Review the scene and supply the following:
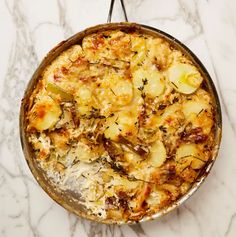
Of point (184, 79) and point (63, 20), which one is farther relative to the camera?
point (63, 20)

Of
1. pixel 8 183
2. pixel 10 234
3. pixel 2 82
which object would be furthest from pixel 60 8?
pixel 10 234

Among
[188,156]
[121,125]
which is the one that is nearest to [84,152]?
[121,125]

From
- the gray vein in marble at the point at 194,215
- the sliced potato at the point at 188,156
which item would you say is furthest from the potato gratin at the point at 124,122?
the gray vein in marble at the point at 194,215

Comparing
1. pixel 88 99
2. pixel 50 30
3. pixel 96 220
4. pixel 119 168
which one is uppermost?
pixel 50 30

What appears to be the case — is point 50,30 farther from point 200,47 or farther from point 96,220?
point 96,220

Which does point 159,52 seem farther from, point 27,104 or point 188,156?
point 27,104

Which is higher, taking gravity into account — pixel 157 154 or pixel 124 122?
pixel 124 122

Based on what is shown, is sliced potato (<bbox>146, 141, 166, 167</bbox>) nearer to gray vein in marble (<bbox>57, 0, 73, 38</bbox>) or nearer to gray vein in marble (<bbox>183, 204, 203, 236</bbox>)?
gray vein in marble (<bbox>183, 204, 203, 236</bbox>)
